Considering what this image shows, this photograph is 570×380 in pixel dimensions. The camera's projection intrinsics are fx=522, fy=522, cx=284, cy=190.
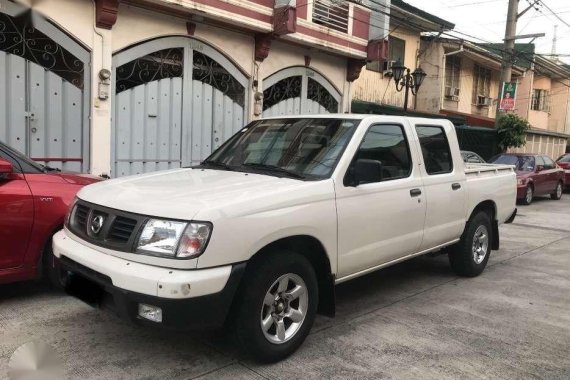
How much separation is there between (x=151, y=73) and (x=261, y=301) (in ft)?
25.1

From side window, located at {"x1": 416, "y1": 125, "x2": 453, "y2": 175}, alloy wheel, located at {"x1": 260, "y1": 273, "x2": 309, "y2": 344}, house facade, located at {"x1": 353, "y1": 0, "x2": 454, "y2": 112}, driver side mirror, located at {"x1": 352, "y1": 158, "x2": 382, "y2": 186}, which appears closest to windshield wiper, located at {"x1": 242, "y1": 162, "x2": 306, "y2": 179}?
driver side mirror, located at {"x1": 352, "y1": 158, "x2": 382, "y2": 186}

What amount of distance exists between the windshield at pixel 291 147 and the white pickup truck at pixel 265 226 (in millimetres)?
14

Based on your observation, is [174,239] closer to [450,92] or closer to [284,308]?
[284,308]

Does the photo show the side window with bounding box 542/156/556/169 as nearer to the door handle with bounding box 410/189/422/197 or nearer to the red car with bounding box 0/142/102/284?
the door handle with bounding box 410/189/422/197

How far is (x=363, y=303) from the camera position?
509 centimetres

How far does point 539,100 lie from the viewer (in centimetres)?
3378

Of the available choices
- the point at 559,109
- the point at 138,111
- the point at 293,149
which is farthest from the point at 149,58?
the point at 559,109

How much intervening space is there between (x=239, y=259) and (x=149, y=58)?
7679 millimetres

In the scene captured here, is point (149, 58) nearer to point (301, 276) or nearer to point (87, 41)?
point (87, 41)

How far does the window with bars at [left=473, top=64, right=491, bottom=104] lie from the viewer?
26.4 metres

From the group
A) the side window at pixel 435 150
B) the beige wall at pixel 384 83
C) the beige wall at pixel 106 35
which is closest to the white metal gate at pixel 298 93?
the beige wall at pixel 106 35

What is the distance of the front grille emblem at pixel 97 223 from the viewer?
354 cm

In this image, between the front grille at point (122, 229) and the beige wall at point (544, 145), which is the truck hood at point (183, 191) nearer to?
the front grille at point (122, 229)

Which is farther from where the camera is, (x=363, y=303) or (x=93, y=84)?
(x=93, y=84)
